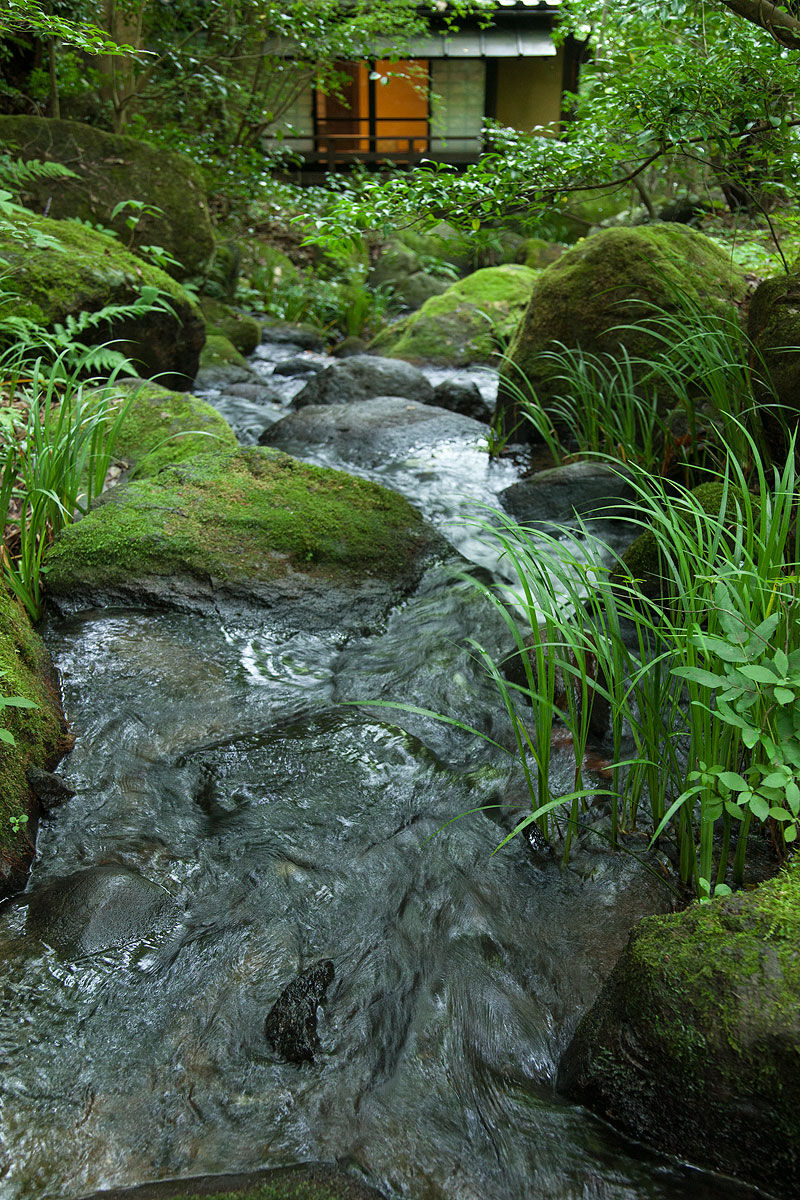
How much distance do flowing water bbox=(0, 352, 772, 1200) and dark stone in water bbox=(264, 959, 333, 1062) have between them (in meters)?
0.02

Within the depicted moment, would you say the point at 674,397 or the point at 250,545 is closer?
the point at 250,545

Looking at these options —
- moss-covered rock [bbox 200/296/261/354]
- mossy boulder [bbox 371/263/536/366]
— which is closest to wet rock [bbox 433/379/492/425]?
mossy boulder [bbox 371/263/536/366]

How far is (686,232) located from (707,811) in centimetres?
585

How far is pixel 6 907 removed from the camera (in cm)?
202

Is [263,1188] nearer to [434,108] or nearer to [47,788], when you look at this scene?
[47,788]

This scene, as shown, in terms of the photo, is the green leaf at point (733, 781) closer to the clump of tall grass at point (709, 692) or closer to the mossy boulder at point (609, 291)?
the clump of tall grass at point (709, 692)

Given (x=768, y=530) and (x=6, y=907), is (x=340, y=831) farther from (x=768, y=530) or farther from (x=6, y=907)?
(x=768, y=530)

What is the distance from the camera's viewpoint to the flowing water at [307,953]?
5.00ft

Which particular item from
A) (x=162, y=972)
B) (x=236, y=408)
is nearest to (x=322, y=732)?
(x=162, y=972)

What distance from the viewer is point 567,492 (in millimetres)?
4887

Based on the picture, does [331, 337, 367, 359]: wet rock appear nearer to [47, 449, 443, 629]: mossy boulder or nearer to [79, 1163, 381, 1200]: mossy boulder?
[47, 449, 443, 629]: mossy boulder

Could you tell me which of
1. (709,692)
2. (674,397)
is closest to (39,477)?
(709,692)

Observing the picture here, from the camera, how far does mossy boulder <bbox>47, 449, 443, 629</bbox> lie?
138 inches

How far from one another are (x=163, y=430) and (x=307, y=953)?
155 inches
